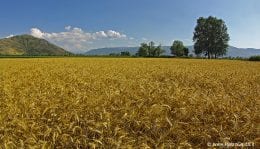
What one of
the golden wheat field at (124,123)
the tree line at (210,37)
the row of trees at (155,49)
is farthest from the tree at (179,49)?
the golden wheat field at (124,123)

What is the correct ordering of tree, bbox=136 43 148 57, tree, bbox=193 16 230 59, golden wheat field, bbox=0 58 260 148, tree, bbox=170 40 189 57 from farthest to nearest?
tree, bbox=136 43 148 57 → tree, bbox=170 40 189 57 → tree, bbox=193 16 230 59 → golden wheat field, bbox=0 58 260 148

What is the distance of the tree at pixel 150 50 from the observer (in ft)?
504

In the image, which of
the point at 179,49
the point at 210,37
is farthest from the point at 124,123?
the point at 179,49

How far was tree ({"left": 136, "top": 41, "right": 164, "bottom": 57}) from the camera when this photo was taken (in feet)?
504

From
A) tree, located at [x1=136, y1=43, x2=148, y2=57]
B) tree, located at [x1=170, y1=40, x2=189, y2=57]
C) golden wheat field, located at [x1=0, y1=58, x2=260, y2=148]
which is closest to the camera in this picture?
golden wheat field, located at [x1=0, y1=58, x2=260, y2=148]

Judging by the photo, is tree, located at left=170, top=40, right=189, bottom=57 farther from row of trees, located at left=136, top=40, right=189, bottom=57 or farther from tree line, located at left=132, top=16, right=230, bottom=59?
tree line, located at left=132, top=16, right=230, bottom=59

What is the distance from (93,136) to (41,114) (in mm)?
1549

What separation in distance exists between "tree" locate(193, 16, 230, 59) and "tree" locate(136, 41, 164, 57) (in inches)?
1144

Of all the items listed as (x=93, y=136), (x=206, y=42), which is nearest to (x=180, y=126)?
(x=93, y=136)

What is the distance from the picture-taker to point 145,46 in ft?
516

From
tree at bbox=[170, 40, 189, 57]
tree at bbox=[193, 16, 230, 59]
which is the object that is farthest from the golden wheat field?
tree at bbox=[170, 40, 189, 57]

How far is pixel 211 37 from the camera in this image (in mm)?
123500

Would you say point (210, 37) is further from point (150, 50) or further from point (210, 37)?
point (150, 50)

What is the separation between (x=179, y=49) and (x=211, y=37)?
2768 cm
